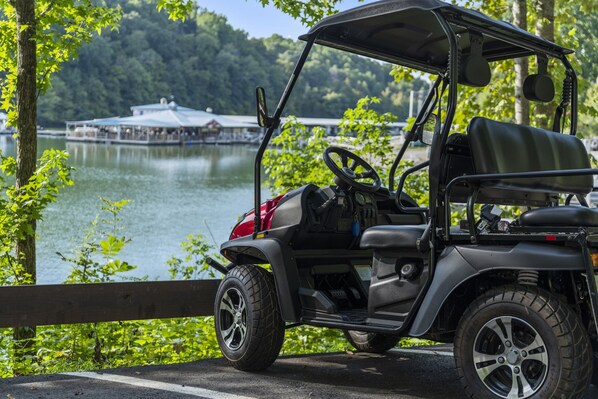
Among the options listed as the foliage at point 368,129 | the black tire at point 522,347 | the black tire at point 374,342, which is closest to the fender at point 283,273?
the black tire at point 374,342

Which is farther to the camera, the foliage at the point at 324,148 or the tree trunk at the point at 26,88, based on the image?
the foliage at the point at 324,148

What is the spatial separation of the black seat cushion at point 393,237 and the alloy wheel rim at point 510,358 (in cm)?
68

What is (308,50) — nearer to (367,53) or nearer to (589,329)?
(367,53)

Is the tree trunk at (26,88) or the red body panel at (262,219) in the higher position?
the tree trunk at (26,88)

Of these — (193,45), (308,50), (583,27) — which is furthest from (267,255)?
(193,45)

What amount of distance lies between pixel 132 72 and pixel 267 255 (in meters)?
99.9

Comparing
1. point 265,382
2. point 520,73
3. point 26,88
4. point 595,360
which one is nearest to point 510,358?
point 595,360

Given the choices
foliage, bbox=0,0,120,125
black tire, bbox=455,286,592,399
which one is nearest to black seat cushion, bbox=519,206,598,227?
black tire, bbox=455,286,592,399

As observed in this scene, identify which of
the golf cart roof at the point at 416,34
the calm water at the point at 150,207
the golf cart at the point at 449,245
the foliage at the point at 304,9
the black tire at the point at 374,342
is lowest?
the calm water at the point at 150,207

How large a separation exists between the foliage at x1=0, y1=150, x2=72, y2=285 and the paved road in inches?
116

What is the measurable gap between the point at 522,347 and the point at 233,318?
222 cm

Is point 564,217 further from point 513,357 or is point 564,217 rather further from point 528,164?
point 513,357

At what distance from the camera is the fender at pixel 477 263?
4.24 m

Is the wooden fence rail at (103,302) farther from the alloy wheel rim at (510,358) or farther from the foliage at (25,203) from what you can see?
the alloy wheel rim at (510,358)
